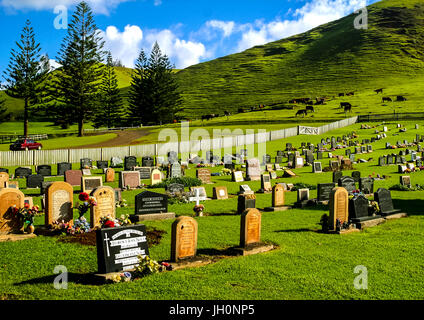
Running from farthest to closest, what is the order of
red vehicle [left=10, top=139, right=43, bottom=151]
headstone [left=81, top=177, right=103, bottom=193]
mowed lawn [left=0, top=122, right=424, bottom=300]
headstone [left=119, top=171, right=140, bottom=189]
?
red vehicle [left=10, top=139, right=43, bottom=151]
headstone [left=119, top=171, right=140, bottom=189]
headstone [left=81, top=177, right=103, bottom=193]
mowed lawn [left=0, top=122, right=424, bottom=300]

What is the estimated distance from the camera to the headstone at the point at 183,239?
9.59 metres

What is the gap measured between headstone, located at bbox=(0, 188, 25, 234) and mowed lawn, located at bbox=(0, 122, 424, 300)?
0.89 meters

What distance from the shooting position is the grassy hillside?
121 metres

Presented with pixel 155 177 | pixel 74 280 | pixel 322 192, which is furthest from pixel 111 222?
pixel 155 177

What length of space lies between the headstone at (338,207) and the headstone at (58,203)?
27.5ft

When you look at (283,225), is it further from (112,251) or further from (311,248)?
(112,251)

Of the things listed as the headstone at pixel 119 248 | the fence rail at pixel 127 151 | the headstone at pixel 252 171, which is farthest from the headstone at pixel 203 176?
the fence rail at pixel 127 151

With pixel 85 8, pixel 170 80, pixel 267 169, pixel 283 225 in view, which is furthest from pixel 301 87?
pixel 283 225

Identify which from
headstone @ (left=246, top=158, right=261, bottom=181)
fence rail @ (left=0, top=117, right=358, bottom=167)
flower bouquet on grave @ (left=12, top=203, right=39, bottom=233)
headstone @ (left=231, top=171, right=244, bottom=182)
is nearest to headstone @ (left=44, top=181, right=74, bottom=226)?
flower bouquet on grave @ (left=12, top=203, right=39, bottom=233)

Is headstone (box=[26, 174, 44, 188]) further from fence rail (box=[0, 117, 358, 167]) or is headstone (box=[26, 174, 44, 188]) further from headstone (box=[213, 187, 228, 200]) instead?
fence rail (box=[0, 117, 358, 167])

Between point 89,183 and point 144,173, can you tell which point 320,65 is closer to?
point 144,173

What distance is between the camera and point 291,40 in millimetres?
190875

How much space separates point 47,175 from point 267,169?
15983 mm

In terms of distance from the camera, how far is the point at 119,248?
8852mm
